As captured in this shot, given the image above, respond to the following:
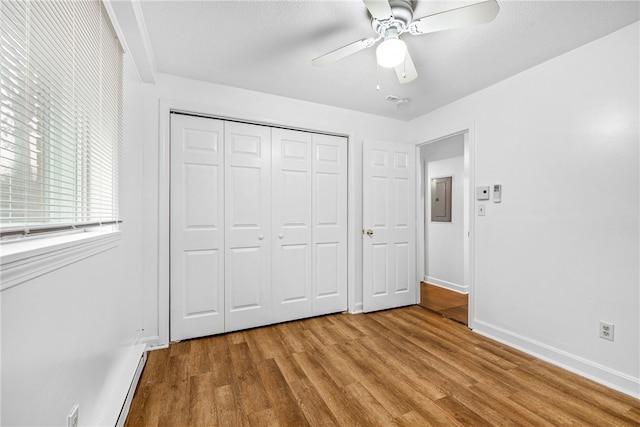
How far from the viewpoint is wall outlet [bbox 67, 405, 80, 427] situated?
1.02 m

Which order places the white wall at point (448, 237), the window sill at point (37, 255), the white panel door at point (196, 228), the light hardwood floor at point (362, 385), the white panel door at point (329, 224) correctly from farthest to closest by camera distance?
1. the white wall at point (448, 237)
2. the white panel door at point (329, 224)
3. the white panel door at point (196, 228)
4. the light hardwood floor at point (362, 385)
5. the window sill at point (37, 255)

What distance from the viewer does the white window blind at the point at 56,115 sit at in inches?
30.8

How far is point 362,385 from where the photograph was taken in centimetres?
186

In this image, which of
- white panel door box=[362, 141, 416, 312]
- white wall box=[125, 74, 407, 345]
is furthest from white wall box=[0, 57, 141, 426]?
white panel door box=[362, 141, 416, 312]

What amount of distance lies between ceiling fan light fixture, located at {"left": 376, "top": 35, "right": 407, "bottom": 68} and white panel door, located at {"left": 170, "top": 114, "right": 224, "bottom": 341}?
5.48 feet

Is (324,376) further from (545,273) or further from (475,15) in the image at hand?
(475,15)

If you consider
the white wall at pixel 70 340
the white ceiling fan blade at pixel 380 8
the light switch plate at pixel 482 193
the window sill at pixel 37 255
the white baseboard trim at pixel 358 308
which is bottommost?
the white baseboard trim at pixel 358 308

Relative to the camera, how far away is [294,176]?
9.74 feet

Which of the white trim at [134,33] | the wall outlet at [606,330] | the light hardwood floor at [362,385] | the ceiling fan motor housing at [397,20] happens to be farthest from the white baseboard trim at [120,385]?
the wall outlet at [606,330]

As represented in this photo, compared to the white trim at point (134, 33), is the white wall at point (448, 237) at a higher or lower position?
lower

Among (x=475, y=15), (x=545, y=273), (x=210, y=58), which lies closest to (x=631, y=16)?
(x=475, y=15)

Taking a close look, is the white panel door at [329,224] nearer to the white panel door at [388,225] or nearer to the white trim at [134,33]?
the white panel door at [388,225]

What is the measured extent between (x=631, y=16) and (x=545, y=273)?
1.81m

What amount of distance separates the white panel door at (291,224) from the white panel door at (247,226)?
0.29 feet
